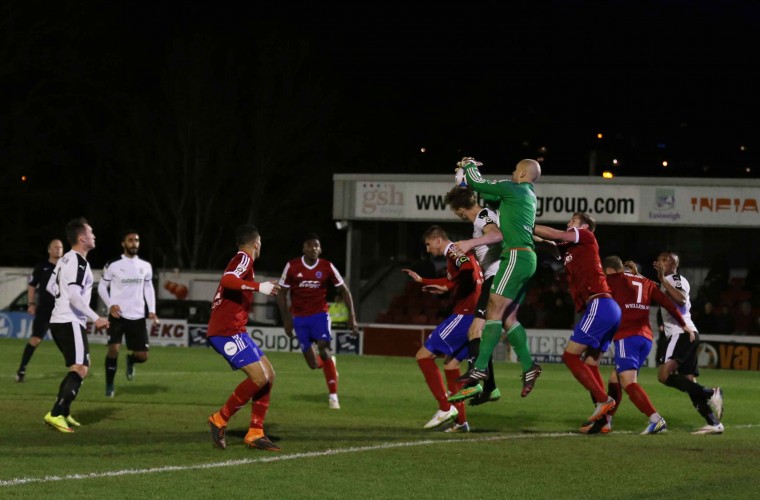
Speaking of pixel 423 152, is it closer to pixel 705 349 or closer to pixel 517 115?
pixel 517 115

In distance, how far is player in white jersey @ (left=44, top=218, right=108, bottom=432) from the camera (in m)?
12.7

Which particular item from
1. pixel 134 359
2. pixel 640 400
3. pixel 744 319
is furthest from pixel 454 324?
pixel 744 319

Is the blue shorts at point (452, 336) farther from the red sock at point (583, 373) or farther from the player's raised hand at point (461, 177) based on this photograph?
the player's raised hand at point (461, 177)

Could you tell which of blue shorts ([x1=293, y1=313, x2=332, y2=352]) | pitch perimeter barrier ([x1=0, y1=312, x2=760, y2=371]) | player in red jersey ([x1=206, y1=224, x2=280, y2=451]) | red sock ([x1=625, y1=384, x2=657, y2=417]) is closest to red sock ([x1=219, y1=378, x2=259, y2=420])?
player in red jersey ([x1=206, y1=224, x2=280, y2=451])

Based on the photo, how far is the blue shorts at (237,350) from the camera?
11297 millimetres

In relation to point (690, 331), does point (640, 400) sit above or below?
below

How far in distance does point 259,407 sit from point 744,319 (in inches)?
952

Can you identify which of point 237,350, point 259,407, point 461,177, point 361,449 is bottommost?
point 361,449

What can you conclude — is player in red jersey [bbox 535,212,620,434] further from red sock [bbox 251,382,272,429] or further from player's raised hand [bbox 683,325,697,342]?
red sock [bbox 251,382,272,429]

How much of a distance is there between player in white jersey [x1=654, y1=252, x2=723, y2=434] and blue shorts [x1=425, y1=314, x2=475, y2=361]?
2.62m

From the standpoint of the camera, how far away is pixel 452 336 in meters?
13.5

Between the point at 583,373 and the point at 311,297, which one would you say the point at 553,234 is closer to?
the point at 583,373

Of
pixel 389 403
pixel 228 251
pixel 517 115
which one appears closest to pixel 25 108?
pixel 228 251

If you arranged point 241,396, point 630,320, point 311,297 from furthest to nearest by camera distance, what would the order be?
point 311,297
point 630,320
point 241,396
